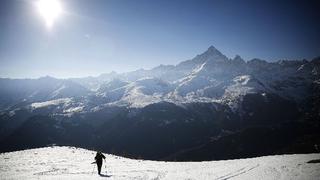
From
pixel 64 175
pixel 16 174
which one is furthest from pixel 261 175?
pixel 16 174

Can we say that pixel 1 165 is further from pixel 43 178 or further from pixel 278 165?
pixel 278 165

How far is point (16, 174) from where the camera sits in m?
27.9

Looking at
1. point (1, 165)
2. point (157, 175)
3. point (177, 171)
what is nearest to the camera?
point (157, 175)

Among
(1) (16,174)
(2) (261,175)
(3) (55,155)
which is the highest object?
(3) (55,155)

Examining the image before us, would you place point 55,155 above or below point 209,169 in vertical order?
above

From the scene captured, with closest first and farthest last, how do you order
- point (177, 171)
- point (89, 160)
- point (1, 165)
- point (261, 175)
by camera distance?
1. point (261, 175)
2. point (177, 171)
3. point (1, 165)
4. point (89, 160)

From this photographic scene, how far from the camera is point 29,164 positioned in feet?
112

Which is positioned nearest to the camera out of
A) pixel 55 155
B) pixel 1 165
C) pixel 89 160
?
pixel 1 165

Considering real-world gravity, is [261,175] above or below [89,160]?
below

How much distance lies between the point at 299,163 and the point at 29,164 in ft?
92.4

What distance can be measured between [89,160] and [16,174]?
11.4 meters

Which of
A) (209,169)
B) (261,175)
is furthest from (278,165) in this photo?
(209,169)

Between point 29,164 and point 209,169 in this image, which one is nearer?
point 209,169

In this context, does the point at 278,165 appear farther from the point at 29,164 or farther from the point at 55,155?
the point at 55,155
